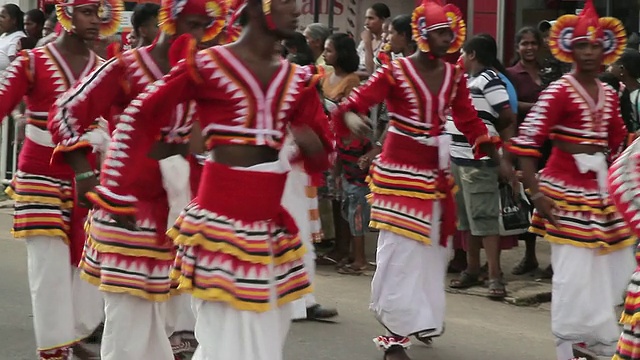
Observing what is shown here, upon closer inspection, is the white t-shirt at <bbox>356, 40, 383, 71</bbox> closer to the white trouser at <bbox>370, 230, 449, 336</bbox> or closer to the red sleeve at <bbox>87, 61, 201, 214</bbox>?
→ the white trouser at <bbox>370, 230, 449, 336</bbox>

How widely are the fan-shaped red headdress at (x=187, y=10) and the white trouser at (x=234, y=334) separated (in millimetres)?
1418

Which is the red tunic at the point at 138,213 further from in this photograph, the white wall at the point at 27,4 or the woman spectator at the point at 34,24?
the white wall at the point at 27,4

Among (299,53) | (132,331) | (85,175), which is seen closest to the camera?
(85,175)

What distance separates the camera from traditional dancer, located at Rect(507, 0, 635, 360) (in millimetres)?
6859

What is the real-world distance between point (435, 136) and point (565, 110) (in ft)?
2.73

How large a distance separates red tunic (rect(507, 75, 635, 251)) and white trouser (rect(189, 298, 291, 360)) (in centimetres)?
252

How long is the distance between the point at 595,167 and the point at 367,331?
219cm

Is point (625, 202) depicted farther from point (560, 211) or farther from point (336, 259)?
point (336, 259)

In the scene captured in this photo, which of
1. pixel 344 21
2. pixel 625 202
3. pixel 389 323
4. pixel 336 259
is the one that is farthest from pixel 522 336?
pixel 344 21

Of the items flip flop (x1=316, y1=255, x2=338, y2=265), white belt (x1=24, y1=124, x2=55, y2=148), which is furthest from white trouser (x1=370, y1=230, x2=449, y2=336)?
flip flop (x1=316, y1=255, x2=338, y2=265)

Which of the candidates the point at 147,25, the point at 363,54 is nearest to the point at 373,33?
the point at 363,54

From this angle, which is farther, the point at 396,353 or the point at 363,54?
the point at 363,54

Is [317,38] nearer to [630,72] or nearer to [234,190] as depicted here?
[630,72]

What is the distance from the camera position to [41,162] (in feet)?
21.9
